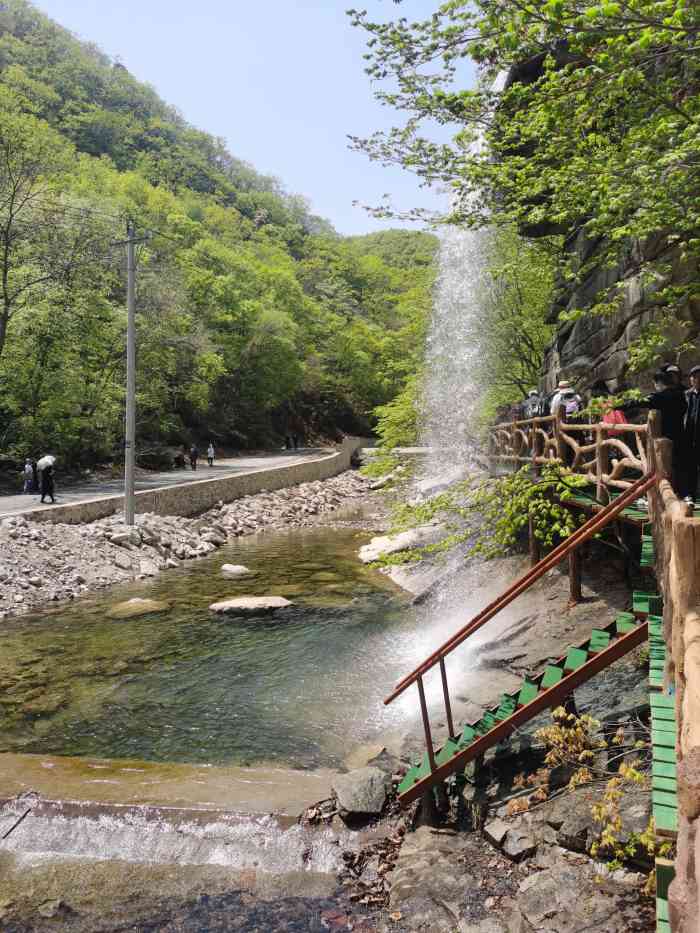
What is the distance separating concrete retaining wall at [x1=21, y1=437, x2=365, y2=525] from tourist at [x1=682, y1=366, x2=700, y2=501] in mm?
16538

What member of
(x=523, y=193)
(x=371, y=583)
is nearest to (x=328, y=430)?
(x=371, y=583)

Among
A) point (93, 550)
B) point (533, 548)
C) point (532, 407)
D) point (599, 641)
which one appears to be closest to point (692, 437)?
point (599, 641)

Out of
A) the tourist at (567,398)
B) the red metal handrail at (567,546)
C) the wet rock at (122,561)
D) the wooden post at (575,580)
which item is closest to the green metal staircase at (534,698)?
the red metal handrail at (567,546)

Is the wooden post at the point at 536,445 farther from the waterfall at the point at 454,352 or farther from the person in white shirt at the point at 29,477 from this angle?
the person in white shirt at the point at 29,477

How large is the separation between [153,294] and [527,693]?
29.9 metres

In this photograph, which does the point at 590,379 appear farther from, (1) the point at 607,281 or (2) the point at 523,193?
(2) the point at 523,193

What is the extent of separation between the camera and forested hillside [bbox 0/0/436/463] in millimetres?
24844

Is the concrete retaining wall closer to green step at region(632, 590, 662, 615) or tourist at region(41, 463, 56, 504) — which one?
tourist at region(41, 463, 56, 504)

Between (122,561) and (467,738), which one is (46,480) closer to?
(122,561)

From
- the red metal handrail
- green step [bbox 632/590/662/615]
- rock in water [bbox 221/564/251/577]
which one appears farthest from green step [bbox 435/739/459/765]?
rock in water [bbox 221/564/251/577]

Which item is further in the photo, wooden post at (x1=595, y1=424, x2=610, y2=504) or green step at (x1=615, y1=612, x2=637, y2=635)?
wooden post at (x1=595, y1=424, x2=610, y2=504)

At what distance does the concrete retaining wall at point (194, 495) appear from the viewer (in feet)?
63.6

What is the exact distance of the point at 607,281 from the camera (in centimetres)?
1517

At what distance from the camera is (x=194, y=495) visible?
26.7 meters
